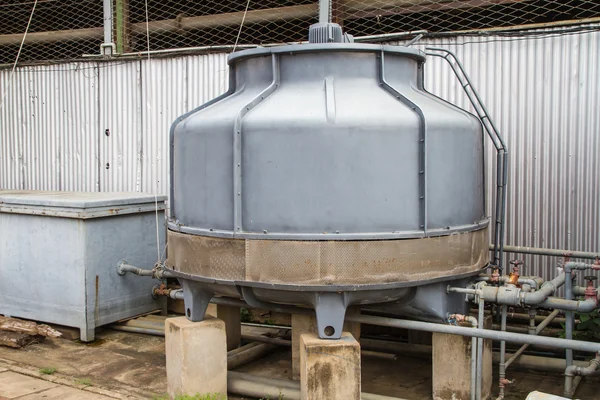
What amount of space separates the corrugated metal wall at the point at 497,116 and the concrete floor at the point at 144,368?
177 cm

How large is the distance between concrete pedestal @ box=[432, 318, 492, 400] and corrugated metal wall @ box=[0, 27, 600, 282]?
89.5 inches

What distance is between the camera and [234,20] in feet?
34.4

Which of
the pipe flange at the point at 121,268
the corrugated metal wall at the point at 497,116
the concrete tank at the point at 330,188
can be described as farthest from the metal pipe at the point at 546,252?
the pipe flange at the point at 121,268

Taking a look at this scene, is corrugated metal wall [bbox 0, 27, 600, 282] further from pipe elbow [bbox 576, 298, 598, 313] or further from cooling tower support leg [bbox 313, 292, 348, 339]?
cooling tower support leg [bbox 313, 292, 348, 339]

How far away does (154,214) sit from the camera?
9.06 m

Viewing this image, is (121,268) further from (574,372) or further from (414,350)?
(574,372)

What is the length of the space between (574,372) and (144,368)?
168 inches

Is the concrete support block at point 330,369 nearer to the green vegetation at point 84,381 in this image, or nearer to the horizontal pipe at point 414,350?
the horizontal pipe at point 414,350

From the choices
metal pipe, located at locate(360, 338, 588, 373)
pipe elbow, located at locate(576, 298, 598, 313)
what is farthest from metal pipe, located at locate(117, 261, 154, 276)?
pipe elbow, located at locate(576, 298, 598, 313)

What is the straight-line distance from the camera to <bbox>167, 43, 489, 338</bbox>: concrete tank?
5.36m

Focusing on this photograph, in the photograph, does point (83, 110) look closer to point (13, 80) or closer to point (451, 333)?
point (13, 80)

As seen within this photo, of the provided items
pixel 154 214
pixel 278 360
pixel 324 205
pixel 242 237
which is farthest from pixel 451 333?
pixel 154 214

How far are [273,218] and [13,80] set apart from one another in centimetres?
748

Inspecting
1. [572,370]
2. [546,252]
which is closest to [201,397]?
[572,370]
